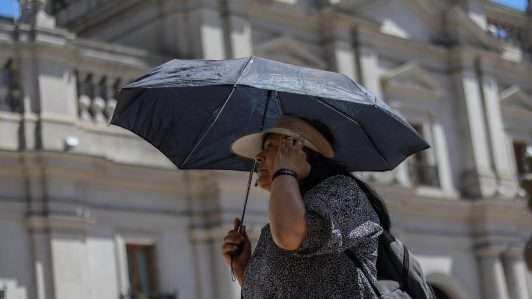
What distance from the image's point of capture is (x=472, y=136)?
22.6 metres

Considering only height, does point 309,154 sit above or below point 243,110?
below

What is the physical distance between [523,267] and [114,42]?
9.20m

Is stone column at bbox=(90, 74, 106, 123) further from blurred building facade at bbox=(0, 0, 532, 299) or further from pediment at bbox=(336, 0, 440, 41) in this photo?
pediment at bbox=(336, 0, 440, 41)

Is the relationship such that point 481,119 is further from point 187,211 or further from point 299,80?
point 299,80

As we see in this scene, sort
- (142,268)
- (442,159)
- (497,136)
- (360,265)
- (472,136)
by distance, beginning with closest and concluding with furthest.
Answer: (360,265) → (142,268) → (442,159) → (472,136) → (497,136)

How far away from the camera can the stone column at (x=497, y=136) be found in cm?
2275

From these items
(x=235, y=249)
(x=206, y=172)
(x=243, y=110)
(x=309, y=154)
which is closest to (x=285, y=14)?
(x=206, y=172)

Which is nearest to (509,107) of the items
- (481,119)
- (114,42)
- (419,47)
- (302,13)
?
(481,119)

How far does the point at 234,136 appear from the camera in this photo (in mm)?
5133

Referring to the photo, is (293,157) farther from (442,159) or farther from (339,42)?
(442,159)

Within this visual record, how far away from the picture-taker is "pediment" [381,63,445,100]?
21.3 meters

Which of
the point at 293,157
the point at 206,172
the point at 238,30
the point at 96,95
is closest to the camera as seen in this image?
the point at 293,157

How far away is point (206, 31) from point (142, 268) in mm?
Answer: 3807

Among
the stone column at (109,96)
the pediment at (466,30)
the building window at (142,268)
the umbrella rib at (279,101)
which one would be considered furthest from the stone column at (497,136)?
the umbrella rib at (279,101)
